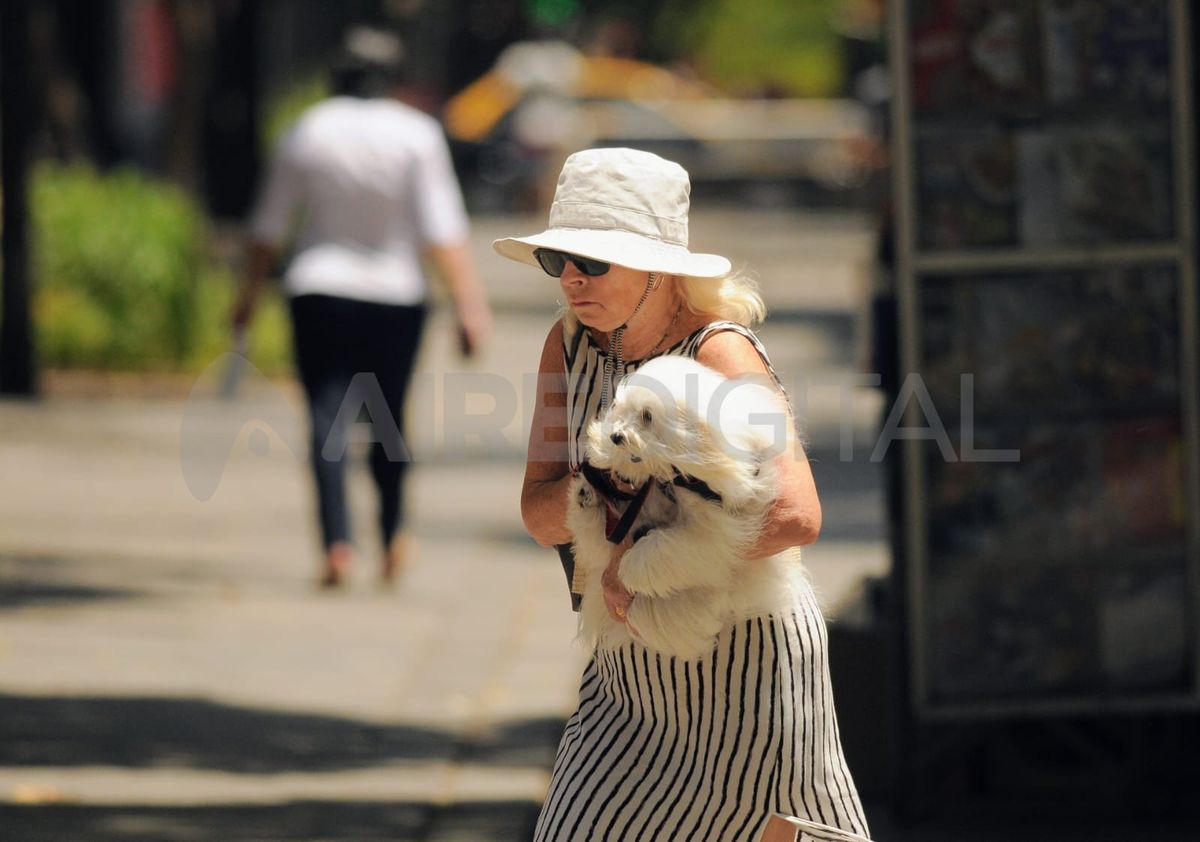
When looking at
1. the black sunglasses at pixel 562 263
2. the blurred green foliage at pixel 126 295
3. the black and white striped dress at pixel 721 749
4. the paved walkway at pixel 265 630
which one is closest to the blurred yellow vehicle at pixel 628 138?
the blurred green foliage at pixel 126 295

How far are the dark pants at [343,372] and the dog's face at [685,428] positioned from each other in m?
5.10

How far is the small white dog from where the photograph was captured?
10.6 feet

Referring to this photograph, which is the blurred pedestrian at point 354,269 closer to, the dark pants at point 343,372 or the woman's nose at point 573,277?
the dark pants at point 343,372

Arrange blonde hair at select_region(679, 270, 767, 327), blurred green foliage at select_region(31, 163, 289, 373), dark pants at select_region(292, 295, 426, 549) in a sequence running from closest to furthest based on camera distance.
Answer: blonde hair at select_region(679, 270, 767, 327) → dark pants at select_region(292, 295, 426, 549) → blurred green foliage at select_region(31, 163, 289, 373)

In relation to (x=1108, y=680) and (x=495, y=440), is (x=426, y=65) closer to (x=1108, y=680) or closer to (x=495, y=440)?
(x=495, y=440)

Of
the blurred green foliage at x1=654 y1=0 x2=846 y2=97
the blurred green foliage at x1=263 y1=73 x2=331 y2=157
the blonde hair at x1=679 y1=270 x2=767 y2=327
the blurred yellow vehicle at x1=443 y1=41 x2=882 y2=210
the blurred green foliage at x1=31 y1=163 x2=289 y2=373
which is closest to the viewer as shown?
the blonde hair at x1=679 y1=270 x2=767 y2=327

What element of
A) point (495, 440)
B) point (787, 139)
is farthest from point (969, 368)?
point (787, 139)

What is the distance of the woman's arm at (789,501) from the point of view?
329cm

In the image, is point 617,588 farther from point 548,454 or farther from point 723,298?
point 723,298

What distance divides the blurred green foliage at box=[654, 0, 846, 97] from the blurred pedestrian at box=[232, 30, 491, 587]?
143 feet

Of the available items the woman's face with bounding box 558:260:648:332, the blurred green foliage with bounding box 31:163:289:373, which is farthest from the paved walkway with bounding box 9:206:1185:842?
the blurred green foliage with bounding box 31:163:289:373

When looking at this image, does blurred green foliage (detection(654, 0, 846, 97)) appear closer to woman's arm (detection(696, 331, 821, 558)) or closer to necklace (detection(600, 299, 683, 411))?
necklace (detection(600, 299, 683, 411))

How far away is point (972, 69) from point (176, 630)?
3.92 meters

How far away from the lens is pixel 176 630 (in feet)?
26.0
